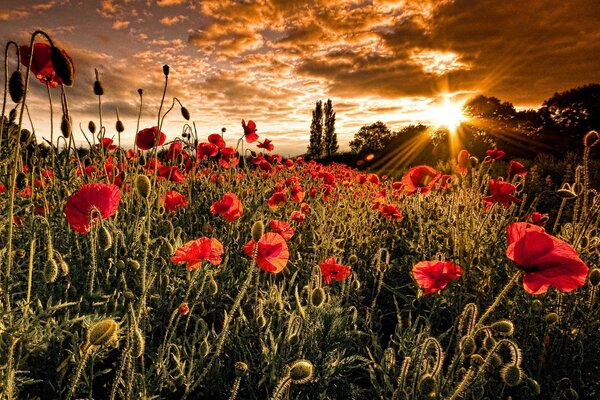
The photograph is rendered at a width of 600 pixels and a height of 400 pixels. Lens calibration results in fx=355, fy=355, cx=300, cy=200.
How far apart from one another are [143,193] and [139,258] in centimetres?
114

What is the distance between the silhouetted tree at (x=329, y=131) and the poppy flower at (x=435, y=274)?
41.4 meters

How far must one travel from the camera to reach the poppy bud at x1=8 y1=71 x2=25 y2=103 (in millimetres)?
1133

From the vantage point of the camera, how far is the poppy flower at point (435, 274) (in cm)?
190

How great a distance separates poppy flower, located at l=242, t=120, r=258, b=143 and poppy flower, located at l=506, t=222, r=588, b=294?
9.50 feet

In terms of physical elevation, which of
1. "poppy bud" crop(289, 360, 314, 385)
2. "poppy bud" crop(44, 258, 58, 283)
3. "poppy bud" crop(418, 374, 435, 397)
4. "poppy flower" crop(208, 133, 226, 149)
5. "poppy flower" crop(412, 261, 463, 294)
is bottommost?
"poppy bud" crop(418, 374, 435, 397)

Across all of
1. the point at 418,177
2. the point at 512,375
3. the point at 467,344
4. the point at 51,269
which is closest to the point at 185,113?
the point at 51,269

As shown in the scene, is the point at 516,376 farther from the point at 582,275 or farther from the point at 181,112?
the point at 181,112

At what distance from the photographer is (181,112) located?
2768 mm

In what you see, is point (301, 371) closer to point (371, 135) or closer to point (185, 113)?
point (185, 113)

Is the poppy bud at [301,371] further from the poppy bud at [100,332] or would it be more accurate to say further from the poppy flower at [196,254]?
the poppy flower at [196,254]

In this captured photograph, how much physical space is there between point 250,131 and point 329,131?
133ft

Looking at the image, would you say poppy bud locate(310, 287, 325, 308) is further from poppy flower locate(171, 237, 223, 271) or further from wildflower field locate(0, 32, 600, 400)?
poppy flower locate(171, 237, 223, 271)

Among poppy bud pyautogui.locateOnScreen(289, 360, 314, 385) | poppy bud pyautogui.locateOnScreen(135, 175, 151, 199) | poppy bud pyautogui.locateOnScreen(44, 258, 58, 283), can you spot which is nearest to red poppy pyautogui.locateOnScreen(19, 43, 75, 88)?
poppy bud pyautogui.locateOnScreen(135, 175, 151, 199)

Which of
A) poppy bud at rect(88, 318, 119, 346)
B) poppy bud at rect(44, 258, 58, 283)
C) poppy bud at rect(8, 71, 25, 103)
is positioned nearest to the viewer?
poppy bud at rect(88, 318, 119, 346)
